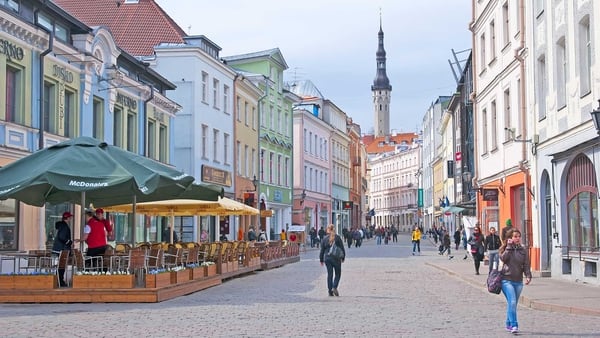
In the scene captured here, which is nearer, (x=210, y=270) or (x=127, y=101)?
(x=210, y=270)

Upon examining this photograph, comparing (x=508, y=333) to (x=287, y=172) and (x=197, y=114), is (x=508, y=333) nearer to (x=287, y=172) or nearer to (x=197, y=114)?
(x=197, y=114)

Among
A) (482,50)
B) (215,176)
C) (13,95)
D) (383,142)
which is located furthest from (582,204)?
(383,142)

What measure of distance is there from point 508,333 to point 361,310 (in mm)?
3680

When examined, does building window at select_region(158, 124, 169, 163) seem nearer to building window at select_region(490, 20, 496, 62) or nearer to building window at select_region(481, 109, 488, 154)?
building window at select_region(481, 109, 488, 154)

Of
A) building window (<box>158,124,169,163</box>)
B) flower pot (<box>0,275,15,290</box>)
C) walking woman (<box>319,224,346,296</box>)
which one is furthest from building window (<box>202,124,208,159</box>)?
flower pot (<box>0,275,15,290</box>)

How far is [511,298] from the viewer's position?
12133 millimetres

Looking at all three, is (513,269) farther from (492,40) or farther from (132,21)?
(132,21)

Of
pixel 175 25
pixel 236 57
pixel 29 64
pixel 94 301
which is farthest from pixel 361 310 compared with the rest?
pixel 236 57

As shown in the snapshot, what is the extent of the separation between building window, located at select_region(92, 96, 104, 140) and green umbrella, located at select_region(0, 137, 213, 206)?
9.94 m

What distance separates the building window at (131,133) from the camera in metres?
32.0

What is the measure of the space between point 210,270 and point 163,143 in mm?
15360

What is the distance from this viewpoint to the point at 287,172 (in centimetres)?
6081

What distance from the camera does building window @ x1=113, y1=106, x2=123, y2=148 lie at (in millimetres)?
30422

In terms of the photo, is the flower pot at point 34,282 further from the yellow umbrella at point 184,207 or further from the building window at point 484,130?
the building window at point 484,130
